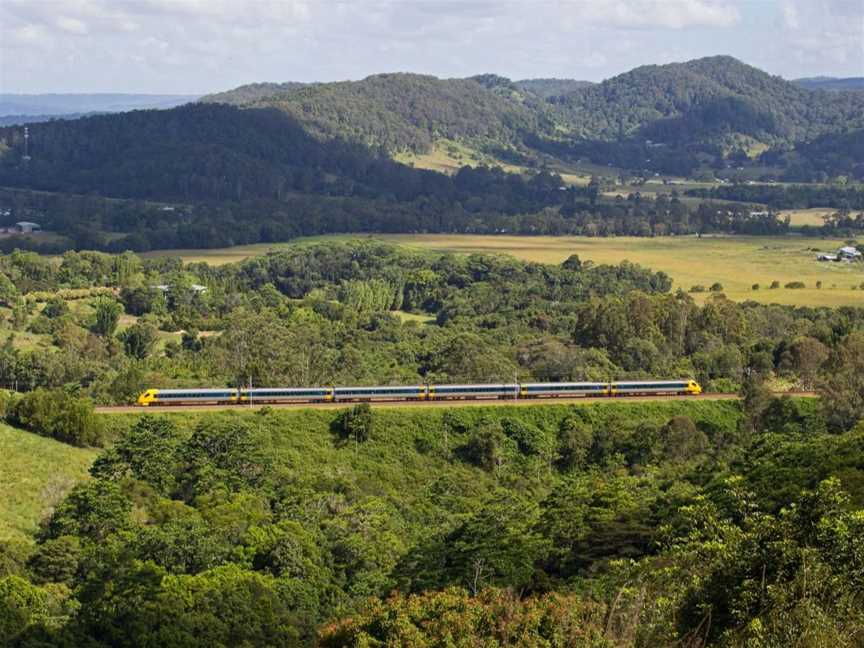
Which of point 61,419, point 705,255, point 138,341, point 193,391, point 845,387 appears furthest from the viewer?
point 705,255

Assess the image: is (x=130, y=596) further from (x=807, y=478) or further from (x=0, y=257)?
(x=0, y=257)

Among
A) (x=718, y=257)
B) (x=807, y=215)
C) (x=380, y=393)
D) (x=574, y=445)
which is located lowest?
(x=574, y=445)

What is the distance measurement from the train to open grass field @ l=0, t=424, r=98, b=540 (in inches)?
281

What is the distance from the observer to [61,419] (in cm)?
5456

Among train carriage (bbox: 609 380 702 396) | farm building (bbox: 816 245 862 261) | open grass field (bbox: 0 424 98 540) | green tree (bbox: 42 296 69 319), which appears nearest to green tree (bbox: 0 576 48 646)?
open grass field (bbox: 0 424 98 540)

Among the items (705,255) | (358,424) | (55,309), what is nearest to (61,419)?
(358,424)

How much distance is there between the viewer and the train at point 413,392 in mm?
60703

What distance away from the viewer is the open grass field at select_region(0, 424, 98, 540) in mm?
45897

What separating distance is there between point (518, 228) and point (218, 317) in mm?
78456

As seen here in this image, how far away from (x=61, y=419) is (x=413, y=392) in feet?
56.9

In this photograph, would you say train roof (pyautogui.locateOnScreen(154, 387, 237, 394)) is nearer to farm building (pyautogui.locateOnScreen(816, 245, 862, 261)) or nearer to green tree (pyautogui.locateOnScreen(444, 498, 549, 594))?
green tree (pyautogui.locateOnScreen(444, 498, 549, 594))

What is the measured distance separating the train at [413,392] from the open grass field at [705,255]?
42073mm

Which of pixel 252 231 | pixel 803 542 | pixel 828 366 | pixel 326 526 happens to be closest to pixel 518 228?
pixel 252 231

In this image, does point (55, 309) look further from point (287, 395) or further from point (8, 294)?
point (287, 395)
